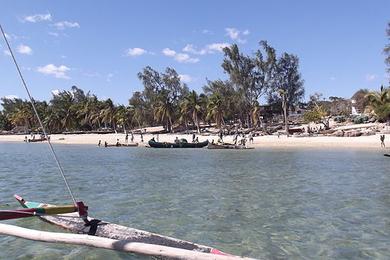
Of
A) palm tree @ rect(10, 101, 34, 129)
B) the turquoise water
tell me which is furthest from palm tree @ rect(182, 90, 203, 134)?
the turquoise water

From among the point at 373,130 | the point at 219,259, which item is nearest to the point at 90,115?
the point at 373,130

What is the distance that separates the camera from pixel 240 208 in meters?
17.3

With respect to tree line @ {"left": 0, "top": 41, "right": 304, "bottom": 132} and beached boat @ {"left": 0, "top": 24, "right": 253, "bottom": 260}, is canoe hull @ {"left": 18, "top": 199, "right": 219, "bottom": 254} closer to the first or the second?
beached boat @ {"left": 0, "top": 24, "right": 253, "bottom": 260}

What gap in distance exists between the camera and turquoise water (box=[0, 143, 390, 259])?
11461 mm

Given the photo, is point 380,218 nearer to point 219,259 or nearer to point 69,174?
point 219,259

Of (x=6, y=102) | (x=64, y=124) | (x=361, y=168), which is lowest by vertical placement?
(x=361, y=168)

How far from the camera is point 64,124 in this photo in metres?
126

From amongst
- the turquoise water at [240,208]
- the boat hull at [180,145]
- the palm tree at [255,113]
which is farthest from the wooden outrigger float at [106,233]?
the palm tree at [255,113]

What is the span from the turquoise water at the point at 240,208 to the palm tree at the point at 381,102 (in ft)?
135

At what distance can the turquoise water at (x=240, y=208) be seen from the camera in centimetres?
1146

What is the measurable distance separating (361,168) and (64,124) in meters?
107

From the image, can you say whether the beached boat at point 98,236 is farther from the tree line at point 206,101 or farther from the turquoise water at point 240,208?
the tree line at point 206,101

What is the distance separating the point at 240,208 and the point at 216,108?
251 feet

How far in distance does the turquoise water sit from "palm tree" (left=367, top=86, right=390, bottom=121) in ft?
135
